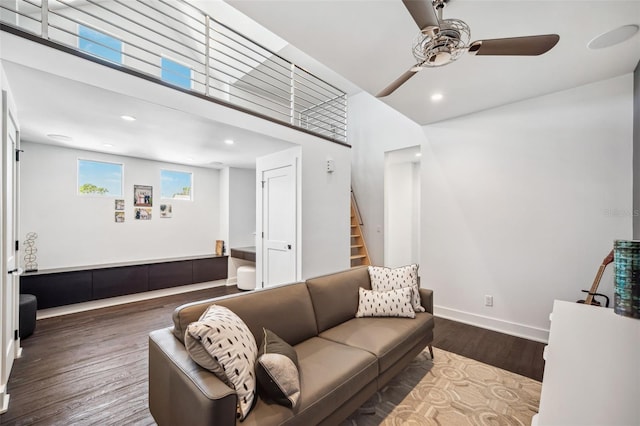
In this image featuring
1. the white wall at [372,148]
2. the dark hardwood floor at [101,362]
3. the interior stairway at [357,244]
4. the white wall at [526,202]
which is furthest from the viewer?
the interior stairway at [357,244]

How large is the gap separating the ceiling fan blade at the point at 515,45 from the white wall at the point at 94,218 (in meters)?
5.15

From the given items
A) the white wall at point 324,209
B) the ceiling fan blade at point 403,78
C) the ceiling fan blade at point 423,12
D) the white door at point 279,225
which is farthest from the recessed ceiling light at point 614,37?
the white door at point 279,225

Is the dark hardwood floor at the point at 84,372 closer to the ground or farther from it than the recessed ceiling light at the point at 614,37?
closer to the ground

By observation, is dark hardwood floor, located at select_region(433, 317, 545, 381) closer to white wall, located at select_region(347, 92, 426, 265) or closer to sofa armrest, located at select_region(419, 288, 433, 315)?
sofa armrest, located at select_region(419, 288, 433, 315)

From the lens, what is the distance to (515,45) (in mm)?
1700

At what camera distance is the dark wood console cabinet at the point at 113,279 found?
3.64 metres

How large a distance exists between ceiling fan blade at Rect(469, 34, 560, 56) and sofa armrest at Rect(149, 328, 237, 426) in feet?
7.60

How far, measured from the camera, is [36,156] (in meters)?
3.90

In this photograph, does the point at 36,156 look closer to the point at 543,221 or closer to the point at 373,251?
the point at 373,251

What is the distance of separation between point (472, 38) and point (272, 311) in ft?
8.50

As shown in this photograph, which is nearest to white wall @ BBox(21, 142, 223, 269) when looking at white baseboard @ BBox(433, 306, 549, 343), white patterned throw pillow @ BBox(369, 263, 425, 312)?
white patterned throw pillow @ BBox(369, 263, 425, 312)

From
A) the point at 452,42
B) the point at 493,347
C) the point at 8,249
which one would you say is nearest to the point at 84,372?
the point at 8,249

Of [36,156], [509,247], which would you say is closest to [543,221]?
[509,247]

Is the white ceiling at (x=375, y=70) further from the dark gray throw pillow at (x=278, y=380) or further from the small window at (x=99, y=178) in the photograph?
the dark gray throw pillow at (x=278, y=380)
